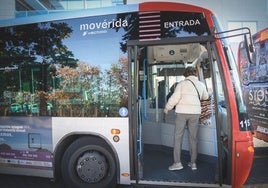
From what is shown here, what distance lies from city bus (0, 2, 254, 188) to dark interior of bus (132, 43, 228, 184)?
3cm

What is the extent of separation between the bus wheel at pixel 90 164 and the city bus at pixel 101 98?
0.02 metres

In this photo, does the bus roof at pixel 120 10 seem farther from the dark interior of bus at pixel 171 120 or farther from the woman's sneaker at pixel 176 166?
the woman's sneaker at pixel 176 166

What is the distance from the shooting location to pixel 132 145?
202 inches

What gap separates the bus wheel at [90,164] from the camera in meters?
5.36

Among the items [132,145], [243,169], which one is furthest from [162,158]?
[243,169]

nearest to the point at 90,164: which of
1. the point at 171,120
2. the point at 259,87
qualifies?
the point at 171,120

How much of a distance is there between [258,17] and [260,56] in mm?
9784

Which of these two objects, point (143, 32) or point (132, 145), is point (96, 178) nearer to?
point (132, 145)

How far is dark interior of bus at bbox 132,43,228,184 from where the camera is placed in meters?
5.00

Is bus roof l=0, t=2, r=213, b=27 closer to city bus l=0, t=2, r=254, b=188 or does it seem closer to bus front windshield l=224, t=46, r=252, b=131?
city bus l=0, t=2, r=254, b=188


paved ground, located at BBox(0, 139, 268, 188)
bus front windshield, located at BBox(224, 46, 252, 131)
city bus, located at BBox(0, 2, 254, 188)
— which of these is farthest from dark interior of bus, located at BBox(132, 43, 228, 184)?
paved ground, located at BBox(0, 139, 268, 188)

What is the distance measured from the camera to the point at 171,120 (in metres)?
7.10

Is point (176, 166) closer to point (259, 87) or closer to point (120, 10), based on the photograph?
point (120, 10)

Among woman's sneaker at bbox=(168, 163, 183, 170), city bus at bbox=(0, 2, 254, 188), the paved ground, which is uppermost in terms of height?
city bus at bbox=(0, 2, 254, 188)
